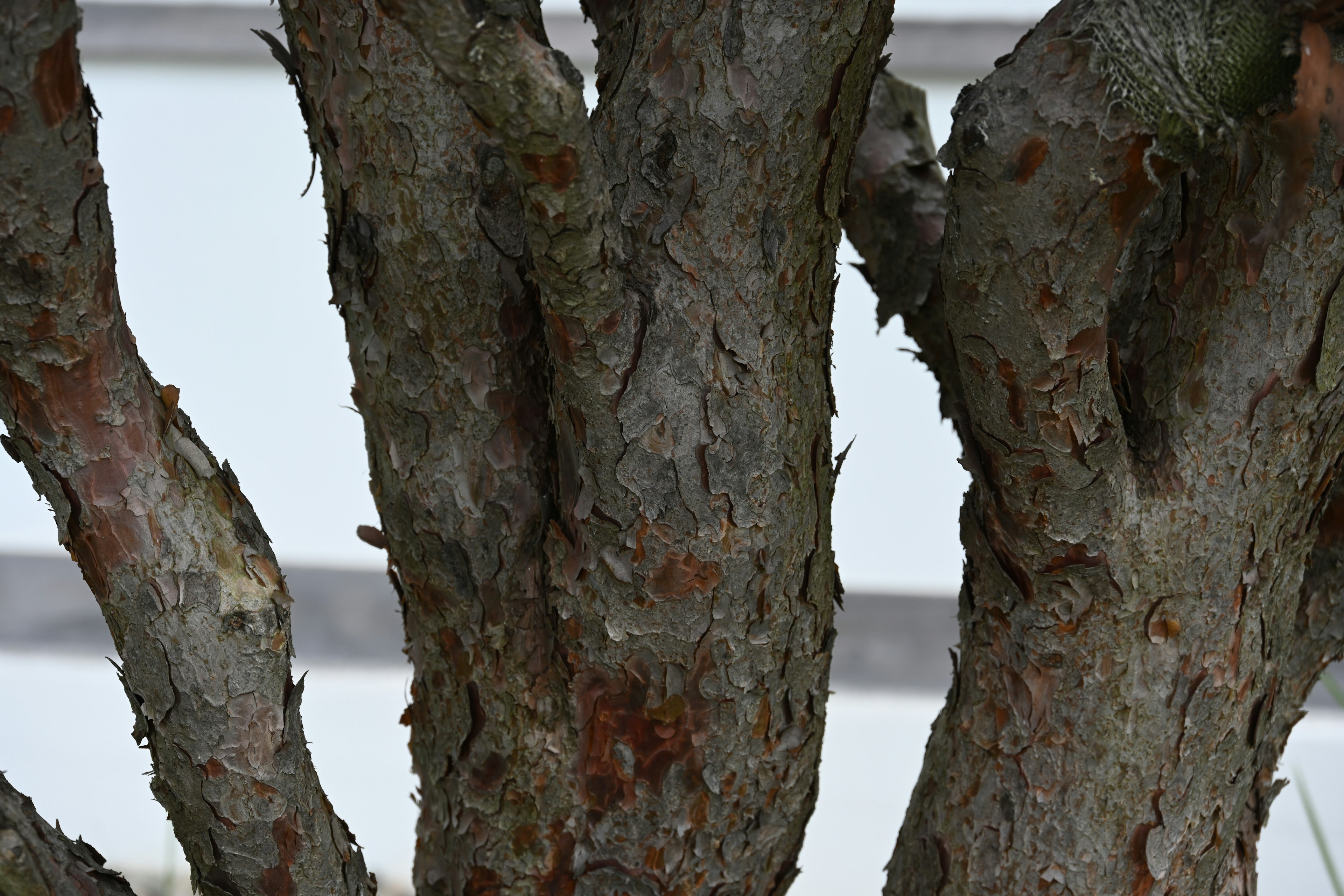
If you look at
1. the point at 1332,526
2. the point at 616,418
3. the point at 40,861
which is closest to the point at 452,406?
the point at 616,418

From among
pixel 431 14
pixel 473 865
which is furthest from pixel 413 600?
pixel 431 14

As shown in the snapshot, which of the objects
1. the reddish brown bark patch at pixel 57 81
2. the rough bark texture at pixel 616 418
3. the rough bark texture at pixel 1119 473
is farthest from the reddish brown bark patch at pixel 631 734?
the reddish brown bark patch at pixel 57 81

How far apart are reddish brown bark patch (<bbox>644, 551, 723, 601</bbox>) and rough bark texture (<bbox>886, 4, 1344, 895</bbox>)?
0.34 feet

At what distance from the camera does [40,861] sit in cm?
31

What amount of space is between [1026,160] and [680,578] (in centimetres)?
17

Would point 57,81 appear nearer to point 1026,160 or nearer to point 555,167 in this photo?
point 555,167

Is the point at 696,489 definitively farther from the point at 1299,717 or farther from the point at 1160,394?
the point at 1299,717

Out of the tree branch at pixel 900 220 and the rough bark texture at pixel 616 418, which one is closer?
the rough bark texture at pixel 616 418

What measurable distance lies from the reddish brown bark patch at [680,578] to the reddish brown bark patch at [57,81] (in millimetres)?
217

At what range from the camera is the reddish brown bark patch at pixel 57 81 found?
26 centimetres

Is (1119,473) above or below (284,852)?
above

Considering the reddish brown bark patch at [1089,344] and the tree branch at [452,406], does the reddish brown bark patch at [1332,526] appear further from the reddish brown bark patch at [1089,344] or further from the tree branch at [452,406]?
the tree branch at [452,406]

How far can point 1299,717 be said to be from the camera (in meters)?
0.47

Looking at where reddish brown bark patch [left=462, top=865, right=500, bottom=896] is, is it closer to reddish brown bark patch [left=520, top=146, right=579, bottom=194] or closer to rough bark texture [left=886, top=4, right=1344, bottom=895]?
rough bark texture [left=886, top=4, right=1344, bottom=895]
